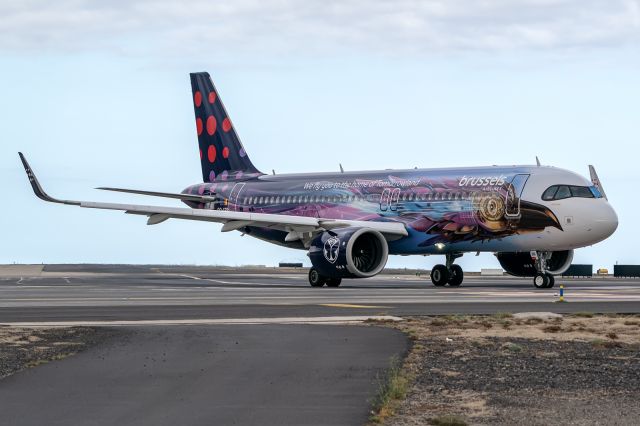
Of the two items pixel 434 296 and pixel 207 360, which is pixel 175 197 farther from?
pixel 207 360

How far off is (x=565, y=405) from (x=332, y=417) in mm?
2280

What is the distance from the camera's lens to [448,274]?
4147cm

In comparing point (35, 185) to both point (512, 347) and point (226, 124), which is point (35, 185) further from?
point (512, 347)

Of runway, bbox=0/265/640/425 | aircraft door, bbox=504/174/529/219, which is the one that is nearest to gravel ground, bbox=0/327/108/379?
runway, bbox=0/265/640/425

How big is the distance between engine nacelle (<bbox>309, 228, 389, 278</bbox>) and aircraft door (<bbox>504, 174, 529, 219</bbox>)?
4.36 metres

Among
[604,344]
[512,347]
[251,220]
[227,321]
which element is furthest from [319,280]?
[512,347]

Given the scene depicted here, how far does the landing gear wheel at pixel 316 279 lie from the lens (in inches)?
1587

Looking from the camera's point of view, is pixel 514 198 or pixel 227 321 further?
pixel 514 198

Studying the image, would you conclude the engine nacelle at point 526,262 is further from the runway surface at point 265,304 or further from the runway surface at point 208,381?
the runway surface at point 208,381

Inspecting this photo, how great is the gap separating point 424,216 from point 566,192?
5.25 m

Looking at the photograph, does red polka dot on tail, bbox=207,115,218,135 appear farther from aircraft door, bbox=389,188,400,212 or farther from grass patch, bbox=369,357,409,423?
grass patch, bbox=369,357,409,423

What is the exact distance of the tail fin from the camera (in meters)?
51.5

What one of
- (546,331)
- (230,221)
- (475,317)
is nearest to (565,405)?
(546,331)

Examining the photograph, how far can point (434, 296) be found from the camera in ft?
104
